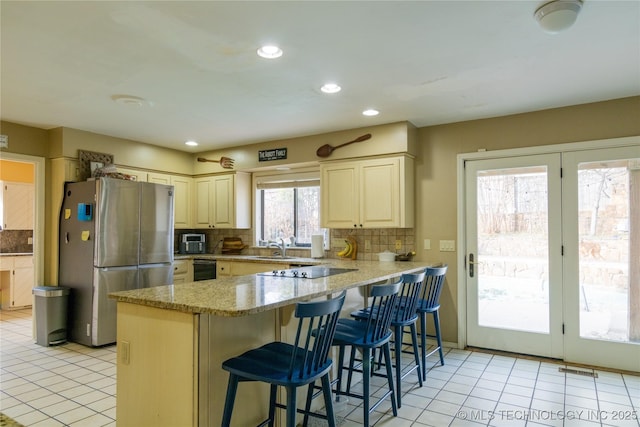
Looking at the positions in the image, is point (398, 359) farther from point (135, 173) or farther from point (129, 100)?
point (135, 173)

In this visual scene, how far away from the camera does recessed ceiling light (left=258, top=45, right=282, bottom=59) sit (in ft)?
8.36

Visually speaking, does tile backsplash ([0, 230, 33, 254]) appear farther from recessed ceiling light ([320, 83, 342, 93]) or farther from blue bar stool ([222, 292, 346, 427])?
blue bar stool ([222, 292, 346, 427])

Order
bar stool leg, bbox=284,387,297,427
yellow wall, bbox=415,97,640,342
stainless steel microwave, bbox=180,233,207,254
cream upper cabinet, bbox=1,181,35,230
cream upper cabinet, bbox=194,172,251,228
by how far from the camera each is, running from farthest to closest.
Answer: cream upper cabinet, bbox=1,181,35,230 < stainless steel microwave, bbox=180,233,207,254 < cream upper cabinet, bbox=194,172,251,228 < yellow wall, bbox=415,97,640,342 < bar stool leg, bbox=284,387,297,427

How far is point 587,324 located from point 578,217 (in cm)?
98

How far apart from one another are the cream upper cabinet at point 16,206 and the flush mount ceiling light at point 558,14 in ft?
24.3

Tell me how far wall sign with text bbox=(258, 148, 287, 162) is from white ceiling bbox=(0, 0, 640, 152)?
0.91 meters

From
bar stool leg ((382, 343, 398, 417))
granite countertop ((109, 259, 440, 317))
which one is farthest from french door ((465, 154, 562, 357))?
bar stool leg ((382, 343, 398, 417))

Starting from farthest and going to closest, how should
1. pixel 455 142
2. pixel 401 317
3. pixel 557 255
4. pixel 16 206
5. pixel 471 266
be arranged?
pixel 16 206 < pixel 455 142 < pixel 471 266 < pixel 557 255 < pixel 401 317

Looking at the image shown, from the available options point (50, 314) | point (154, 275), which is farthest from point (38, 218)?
point (154, 275)

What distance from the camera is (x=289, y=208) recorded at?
570 cm

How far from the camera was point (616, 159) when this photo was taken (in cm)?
353

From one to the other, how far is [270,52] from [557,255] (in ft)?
10.5

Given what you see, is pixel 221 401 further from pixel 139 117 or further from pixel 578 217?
pixel 578 217

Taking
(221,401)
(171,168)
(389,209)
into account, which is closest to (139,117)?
(171,168)
